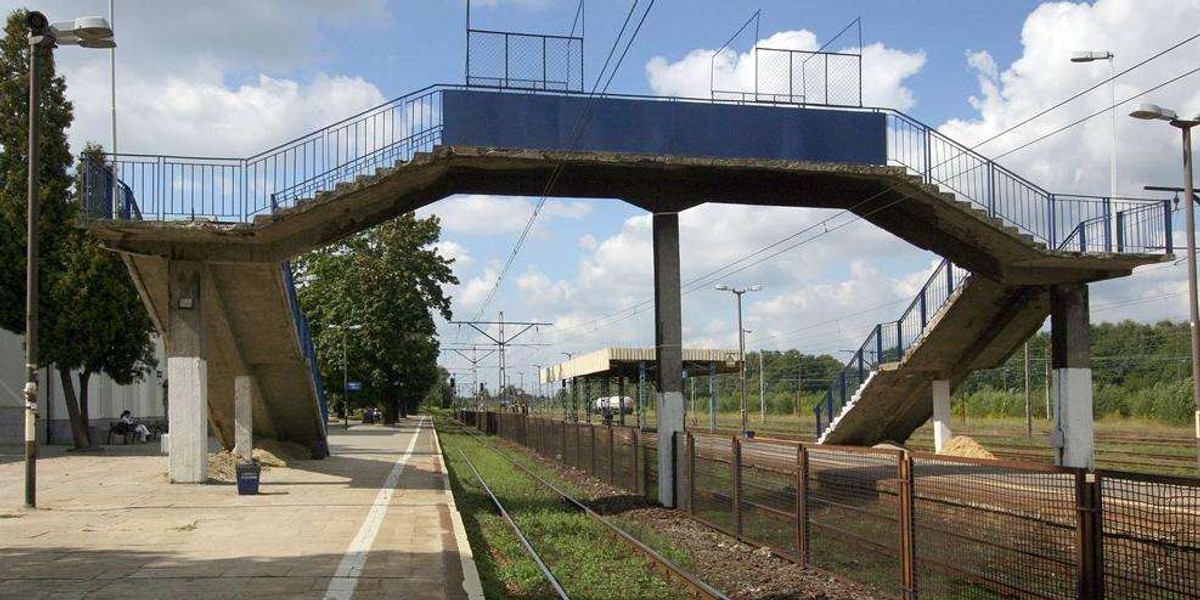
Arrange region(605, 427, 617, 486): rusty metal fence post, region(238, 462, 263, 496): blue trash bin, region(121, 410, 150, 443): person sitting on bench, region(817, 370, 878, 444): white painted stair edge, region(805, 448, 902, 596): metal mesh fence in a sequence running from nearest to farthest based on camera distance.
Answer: region(805, 448, 902, 596): metal mesh fence → region(238, 462, 263, 496): blue trash bin → region(605, 427, 617, 486): rusty metal fence post → region(817, 370, 878, 444): white painted stair edge → region(121, 410, 150, 443): person sitting on bench

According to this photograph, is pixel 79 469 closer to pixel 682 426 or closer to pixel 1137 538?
pixel 682 426

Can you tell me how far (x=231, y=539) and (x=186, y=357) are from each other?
807cm

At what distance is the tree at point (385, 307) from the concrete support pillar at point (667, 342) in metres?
41.7

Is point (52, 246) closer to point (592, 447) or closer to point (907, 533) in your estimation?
point (592, 447)

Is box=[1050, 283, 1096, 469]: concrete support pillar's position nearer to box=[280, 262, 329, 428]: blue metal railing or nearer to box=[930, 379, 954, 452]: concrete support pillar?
box=[930, 379, 954, 452]: concrete support pillar

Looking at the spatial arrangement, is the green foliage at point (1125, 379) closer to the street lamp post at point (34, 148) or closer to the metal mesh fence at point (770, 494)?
the metal mesh fence at point (770, 494)

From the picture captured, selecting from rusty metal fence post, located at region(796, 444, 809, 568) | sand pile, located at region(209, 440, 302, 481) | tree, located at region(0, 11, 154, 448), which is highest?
tree, located at region(0, 11, 154, 448)

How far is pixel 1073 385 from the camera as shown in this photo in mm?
20172

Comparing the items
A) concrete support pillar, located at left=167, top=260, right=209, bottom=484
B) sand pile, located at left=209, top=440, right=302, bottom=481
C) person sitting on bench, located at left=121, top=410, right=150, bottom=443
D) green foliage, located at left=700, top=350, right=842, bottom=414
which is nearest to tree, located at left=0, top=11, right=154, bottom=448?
sand pile, located at left=209, top=440, right=302, bottom=481

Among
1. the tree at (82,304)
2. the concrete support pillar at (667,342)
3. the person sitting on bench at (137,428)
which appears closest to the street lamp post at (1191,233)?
the concrete support pillar at (667,342)

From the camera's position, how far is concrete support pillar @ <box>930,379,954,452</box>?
25469 millimetres

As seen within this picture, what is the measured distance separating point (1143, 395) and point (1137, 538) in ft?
173

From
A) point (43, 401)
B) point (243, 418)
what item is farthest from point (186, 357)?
point (43, 401)

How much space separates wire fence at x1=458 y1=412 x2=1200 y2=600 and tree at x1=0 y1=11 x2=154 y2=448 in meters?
20.7
